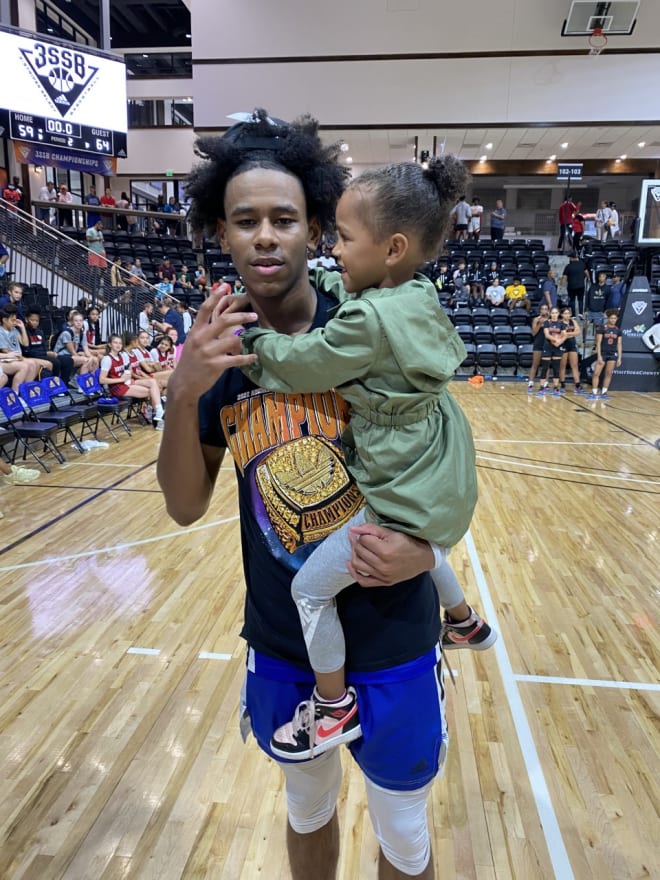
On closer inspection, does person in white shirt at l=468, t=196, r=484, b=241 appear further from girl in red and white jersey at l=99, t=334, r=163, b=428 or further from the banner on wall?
girl in red and white jersey at l=99, t=334, r=163, b=428

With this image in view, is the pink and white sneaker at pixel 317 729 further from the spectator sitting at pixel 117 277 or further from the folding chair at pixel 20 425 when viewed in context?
the spectator sitting at pixel 117 277

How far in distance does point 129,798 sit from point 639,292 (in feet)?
41.3

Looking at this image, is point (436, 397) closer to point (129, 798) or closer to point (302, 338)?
point (302, 338)

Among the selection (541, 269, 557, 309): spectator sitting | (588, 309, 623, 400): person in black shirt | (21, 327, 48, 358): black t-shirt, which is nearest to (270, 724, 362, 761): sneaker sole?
(21, 327, 48, 358): black t-shirt

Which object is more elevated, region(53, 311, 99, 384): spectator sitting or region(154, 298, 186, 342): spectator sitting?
region(154, 298, 186, 342): spectator sitting

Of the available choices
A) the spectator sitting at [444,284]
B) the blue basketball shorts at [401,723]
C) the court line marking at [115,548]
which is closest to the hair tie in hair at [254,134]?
the blue basketball shorts at [401,723]

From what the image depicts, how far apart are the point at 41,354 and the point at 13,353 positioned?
2.27ft

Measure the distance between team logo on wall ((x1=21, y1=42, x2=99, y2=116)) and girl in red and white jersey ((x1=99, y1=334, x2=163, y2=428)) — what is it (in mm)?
5810

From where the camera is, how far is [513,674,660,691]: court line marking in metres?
2.53

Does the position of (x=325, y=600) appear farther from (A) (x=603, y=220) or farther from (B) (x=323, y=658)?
(A) (x=603, y=220)

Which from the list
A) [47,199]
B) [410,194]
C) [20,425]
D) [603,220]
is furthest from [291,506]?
[603,220]

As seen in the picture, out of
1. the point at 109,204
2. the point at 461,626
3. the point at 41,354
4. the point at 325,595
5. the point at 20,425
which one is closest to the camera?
the point at 325,595

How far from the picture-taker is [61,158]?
11180 mm

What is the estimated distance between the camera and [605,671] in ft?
8.66
